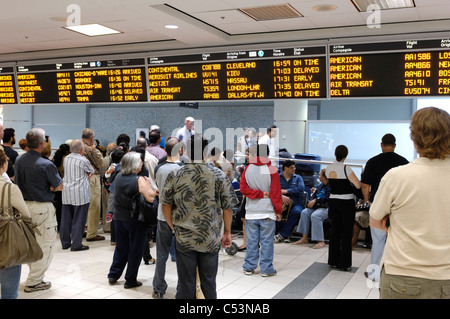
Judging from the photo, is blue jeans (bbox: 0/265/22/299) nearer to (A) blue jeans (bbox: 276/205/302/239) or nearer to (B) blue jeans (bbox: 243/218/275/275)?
(B) blue jeans (bbox: 243/218/275/275)

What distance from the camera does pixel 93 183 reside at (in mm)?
7273

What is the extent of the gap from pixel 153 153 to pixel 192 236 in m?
3.38

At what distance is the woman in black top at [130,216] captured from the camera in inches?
185

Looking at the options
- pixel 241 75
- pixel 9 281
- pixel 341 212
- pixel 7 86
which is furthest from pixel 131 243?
pixel 7 86

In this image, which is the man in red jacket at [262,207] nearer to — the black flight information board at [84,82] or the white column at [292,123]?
the black flight information board at [84,82]

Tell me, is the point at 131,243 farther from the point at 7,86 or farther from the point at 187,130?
the point at 7,86

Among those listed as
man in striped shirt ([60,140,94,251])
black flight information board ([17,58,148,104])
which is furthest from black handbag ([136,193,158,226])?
black flight information board ([17,58,148,104])

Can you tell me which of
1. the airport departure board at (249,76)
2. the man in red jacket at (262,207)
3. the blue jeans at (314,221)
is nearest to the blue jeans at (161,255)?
the man in red jacket at (262,207)

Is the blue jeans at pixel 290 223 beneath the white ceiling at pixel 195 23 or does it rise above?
beneath

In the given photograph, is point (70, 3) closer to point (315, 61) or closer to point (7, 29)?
point (7, 29)

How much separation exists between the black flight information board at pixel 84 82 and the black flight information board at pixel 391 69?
10.3 feet

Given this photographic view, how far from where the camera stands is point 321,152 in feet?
35.5

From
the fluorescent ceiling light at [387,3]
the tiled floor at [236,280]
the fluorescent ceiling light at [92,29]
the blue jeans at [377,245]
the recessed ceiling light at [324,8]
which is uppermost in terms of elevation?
the fluorescent ceiling light at [92,29]

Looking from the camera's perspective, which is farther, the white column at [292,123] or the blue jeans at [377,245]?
the white column at [292,123]
